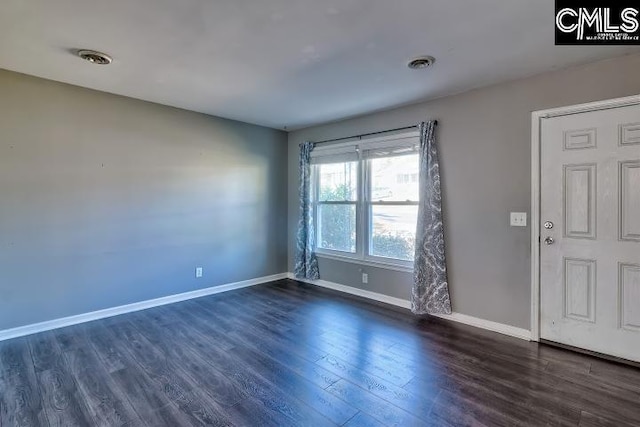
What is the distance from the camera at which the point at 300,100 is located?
3.72 metres

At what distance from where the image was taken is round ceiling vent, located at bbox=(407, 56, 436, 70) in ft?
8.64

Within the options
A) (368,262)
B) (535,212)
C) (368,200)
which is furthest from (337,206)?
(535,212)

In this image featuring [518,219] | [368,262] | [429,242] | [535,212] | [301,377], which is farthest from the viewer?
[368,262]

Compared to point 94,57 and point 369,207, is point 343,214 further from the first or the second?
point 94,57

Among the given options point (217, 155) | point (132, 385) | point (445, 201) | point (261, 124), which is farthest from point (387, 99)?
point (132, 385)

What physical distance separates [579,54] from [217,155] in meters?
4.06

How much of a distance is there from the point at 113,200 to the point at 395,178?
3361 millimetres

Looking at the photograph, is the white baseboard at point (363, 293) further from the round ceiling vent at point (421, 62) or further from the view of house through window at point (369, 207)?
the round ceiling vent at point (421, 62)

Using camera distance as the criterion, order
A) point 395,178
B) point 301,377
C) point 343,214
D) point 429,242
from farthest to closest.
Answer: point 343,214, point 395,178, point 429,242, point 301,377

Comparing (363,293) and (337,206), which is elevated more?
(337,206)

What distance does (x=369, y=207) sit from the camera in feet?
14.3

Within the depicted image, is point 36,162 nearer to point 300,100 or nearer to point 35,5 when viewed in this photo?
point 35,5

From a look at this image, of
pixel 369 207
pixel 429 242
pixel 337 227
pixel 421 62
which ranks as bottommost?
pixel 429 242

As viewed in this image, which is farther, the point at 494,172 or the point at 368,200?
the point at 368,200
